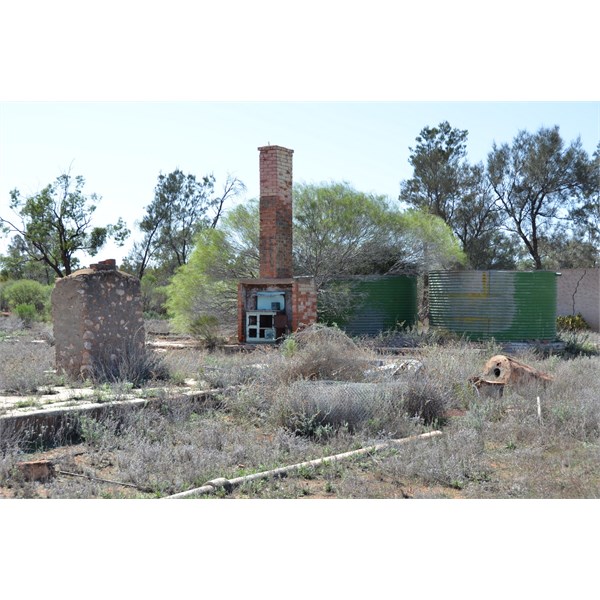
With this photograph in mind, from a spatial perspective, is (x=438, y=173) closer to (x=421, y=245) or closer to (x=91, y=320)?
(x=421, y=245)

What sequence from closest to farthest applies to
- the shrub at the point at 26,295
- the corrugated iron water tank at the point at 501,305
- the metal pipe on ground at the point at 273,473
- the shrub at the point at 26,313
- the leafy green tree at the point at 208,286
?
1. the metal pipe on ground at the point at 273,473
2. the corrugated iron water tank at the point at 501,305
3. the leafy green tree at the point at 208,286
4. the shrub at the point at 26,313
5. the shrub at the point at 26,295

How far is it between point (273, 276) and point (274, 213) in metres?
1.42

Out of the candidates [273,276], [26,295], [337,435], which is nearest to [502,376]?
[337,435]

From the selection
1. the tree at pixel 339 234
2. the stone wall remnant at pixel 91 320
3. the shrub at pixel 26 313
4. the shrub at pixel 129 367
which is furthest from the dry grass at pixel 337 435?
the shrub at pixel 26 313

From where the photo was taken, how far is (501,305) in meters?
16.9

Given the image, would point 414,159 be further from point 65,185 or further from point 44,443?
point 44,443

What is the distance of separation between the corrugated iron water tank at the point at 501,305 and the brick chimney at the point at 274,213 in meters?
3.79

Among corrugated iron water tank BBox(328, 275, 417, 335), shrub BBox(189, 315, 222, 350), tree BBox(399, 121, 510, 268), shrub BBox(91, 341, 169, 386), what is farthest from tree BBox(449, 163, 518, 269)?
shrub BBox(91, 341, 169, 386)

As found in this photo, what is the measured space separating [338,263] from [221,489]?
1424 centimetres

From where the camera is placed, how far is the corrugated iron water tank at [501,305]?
664 inches

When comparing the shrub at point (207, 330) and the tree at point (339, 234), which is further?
the tree at point (339, 234)

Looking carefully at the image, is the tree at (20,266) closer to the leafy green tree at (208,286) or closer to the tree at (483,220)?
the leafy green tree at (208,286)

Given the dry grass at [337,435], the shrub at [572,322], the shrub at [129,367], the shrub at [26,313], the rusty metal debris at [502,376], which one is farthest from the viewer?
the shrub at [26,313]
